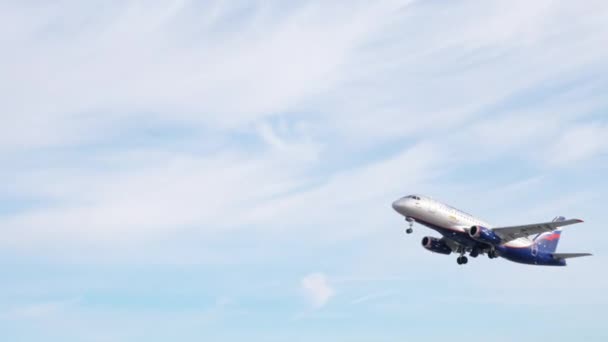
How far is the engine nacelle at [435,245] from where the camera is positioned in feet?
399

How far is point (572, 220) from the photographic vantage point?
102 meters

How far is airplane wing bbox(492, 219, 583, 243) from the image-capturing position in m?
108

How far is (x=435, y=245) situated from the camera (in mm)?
121812

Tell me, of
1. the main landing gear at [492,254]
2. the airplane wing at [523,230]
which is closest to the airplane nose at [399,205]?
the airplane wing at [523,230]

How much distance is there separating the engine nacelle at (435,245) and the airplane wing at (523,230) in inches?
365

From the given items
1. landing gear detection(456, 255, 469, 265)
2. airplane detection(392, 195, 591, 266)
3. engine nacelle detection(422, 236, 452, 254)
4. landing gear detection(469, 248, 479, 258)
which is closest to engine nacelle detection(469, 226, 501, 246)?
airplane detection(392, 195, 591, 266)

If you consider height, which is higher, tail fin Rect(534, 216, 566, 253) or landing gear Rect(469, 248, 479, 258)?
tail fin Rect(534, 216, 566, 253)

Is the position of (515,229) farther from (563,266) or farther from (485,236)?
(563,266)

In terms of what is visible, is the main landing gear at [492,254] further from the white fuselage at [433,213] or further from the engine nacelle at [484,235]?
the white fuselage at [433,213]

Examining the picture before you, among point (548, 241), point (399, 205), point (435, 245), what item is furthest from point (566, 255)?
point (399, 205)

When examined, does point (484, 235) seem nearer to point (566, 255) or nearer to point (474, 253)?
point (474, 253)

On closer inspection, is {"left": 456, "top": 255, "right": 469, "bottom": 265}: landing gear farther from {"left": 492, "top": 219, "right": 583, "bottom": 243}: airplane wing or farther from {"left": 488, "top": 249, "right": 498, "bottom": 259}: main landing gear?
{"left": 492, "top": 219, "right": 583, "bottom": 243}: airplane wing

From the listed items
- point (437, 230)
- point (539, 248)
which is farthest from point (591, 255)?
point (437, 230)

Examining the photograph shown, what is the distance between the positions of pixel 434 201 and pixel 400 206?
15.5ft
